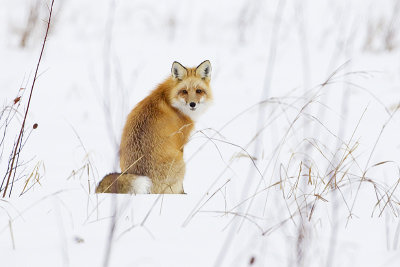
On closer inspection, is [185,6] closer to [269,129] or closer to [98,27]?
[98,27]

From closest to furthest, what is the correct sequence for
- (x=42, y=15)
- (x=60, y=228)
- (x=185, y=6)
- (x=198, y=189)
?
(x=60, y=228), (x=198, y=189), (x=42, y=15), (x=185, y=6)

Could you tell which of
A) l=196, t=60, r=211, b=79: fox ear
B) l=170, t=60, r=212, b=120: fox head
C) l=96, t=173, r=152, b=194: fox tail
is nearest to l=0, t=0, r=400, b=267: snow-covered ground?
l=96, t=173, r=152, b=194: fox tail

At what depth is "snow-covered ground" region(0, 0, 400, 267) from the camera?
7.48 feet

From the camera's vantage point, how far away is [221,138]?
5938 mm

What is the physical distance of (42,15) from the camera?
345 inches

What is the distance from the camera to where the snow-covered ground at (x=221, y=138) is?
228 cm

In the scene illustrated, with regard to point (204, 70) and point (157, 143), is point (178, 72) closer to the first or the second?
point (204, 70)

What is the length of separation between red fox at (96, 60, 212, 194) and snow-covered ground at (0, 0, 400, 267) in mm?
268

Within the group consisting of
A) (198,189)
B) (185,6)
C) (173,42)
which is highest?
(185,6)

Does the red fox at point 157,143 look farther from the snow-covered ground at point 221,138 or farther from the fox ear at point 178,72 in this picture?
the snow-covered ground at point 221,138

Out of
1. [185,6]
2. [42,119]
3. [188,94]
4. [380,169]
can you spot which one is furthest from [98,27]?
[380,169]

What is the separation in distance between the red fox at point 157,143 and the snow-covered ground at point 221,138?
0.27 metres

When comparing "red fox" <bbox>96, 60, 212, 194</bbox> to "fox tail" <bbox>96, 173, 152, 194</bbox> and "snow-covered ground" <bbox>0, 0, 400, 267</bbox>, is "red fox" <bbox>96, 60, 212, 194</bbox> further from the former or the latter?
"snow-covered ground" <bbox>0, 0, 400, 267</bbox>

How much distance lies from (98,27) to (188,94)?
647 centimetres
